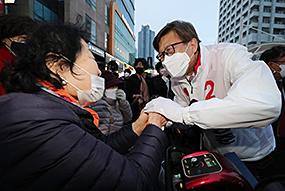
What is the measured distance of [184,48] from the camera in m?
1.73

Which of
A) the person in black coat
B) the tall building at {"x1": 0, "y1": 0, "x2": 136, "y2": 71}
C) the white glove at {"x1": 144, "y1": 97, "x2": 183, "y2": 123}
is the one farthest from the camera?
the tall building at {"x1": 0, "y1": 0, "x2": 136, "y2": 71}

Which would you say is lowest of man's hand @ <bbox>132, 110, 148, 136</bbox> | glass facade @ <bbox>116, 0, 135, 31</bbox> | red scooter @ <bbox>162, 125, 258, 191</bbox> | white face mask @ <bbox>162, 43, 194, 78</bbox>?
red scooter @ <bbox>162, 125, 258, 191</bbox>

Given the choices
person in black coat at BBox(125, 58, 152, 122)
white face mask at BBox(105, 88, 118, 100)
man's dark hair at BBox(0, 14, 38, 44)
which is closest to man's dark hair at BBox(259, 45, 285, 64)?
white face mask at BBox(105, 88, 118, 100)

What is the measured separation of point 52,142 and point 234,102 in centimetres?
111

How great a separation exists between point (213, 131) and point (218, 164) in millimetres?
693

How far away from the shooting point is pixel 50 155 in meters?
0.61

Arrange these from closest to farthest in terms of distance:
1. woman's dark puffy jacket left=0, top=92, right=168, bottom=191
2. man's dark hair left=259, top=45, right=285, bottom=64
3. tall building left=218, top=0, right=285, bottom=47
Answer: woman's dark puffy jacket left=0, top=92, right=168, bottom=191 → man's dark hair left=259, top=45, right=285, bottom=64 → tall building left=218, top=0, right=285, bottom=47

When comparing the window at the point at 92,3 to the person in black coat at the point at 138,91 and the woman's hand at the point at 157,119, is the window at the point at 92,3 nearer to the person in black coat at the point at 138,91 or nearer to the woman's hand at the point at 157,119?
the person in black coat at the point at 138,91

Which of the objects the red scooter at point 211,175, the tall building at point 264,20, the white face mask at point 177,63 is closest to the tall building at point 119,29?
the white face mask at point 177,63

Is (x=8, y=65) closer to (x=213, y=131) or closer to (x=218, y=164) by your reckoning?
(x=218, y=164)

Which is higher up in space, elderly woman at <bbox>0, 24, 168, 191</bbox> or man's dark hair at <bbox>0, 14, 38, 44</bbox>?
man's dark hair at <bbox>0, 14, 38, 44</bbox>

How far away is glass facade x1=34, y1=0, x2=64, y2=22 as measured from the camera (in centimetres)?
1041

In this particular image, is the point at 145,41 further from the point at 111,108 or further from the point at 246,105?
the point at 246,105

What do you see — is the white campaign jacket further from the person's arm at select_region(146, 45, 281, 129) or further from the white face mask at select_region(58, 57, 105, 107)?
the white face mask at select_region(58, 57, 105, 107)
